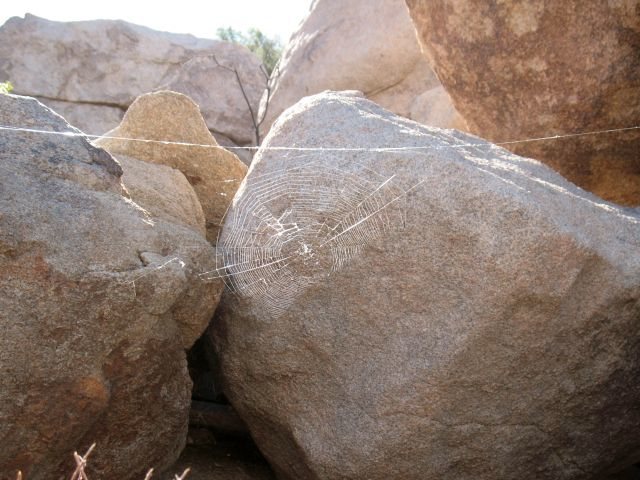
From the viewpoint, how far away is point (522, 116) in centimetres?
454

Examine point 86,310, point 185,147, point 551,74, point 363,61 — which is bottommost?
point 86,310

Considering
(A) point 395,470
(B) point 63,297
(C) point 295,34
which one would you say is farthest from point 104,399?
(C) point 295,34

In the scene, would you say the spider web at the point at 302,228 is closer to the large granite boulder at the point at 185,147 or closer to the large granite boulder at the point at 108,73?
the large granite boulder at the point at 185,147

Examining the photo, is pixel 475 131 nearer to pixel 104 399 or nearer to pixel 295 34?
pixel 104 399

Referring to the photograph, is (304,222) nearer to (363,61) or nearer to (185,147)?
(185,147)

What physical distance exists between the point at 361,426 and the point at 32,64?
8457mm

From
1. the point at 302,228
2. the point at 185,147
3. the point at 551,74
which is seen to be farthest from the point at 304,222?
the point at 551,74

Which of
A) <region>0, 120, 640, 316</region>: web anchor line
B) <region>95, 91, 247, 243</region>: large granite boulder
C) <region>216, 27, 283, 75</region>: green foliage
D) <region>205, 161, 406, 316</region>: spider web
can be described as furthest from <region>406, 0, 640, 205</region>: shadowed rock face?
<region>216, 27, 283, 75</region>: green foliage

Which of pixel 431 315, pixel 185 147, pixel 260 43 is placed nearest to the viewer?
pixel 431 315

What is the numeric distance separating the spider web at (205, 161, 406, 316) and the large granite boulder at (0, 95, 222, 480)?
0.16 m

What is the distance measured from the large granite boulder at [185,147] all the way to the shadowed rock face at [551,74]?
1.29 meters

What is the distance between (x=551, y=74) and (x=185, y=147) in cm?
184

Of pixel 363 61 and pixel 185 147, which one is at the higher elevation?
pixel 363 61

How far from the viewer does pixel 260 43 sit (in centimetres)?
1512
